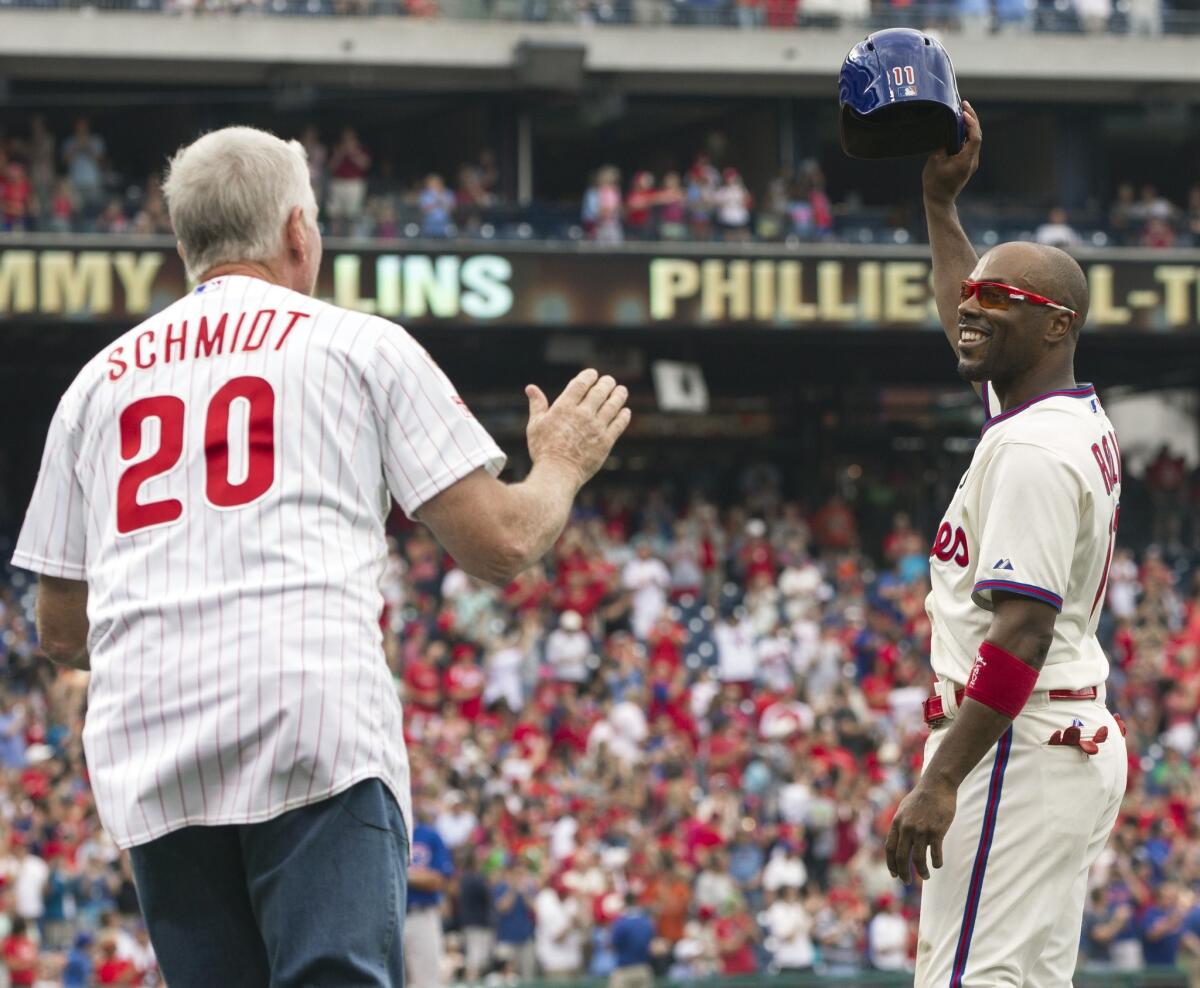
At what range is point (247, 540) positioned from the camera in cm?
→ 311

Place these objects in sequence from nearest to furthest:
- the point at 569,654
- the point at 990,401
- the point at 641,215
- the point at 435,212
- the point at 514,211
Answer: the point at 990,401 < the point at 569,654 < the point at 435,212 < the point at 641,215 < the point at 514,211

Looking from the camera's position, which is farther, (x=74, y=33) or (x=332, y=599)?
(x=74, y=33)

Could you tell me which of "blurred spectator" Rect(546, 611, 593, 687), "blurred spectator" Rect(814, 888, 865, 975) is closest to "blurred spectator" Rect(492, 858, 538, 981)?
"blurred spectator" Rect(814, 888, 865, 975)

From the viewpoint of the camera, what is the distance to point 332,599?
123 inches

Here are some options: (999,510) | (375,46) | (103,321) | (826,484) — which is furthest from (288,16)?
(999,510)

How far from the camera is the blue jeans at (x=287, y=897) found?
Answer: 9.91ft

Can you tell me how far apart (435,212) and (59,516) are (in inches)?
785

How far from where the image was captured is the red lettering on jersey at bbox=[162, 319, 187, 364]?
10.6 ft

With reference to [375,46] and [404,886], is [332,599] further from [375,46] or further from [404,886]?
[375,46]

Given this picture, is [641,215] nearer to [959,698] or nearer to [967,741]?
[959,698]

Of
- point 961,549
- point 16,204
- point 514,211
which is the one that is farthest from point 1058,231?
point 961,549

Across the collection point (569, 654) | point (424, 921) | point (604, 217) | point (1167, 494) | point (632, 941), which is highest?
point (604, 217)

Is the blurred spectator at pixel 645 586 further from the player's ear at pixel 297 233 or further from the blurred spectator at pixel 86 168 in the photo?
the player's ear at pixel 297 233

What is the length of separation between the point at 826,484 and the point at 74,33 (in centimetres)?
1087
